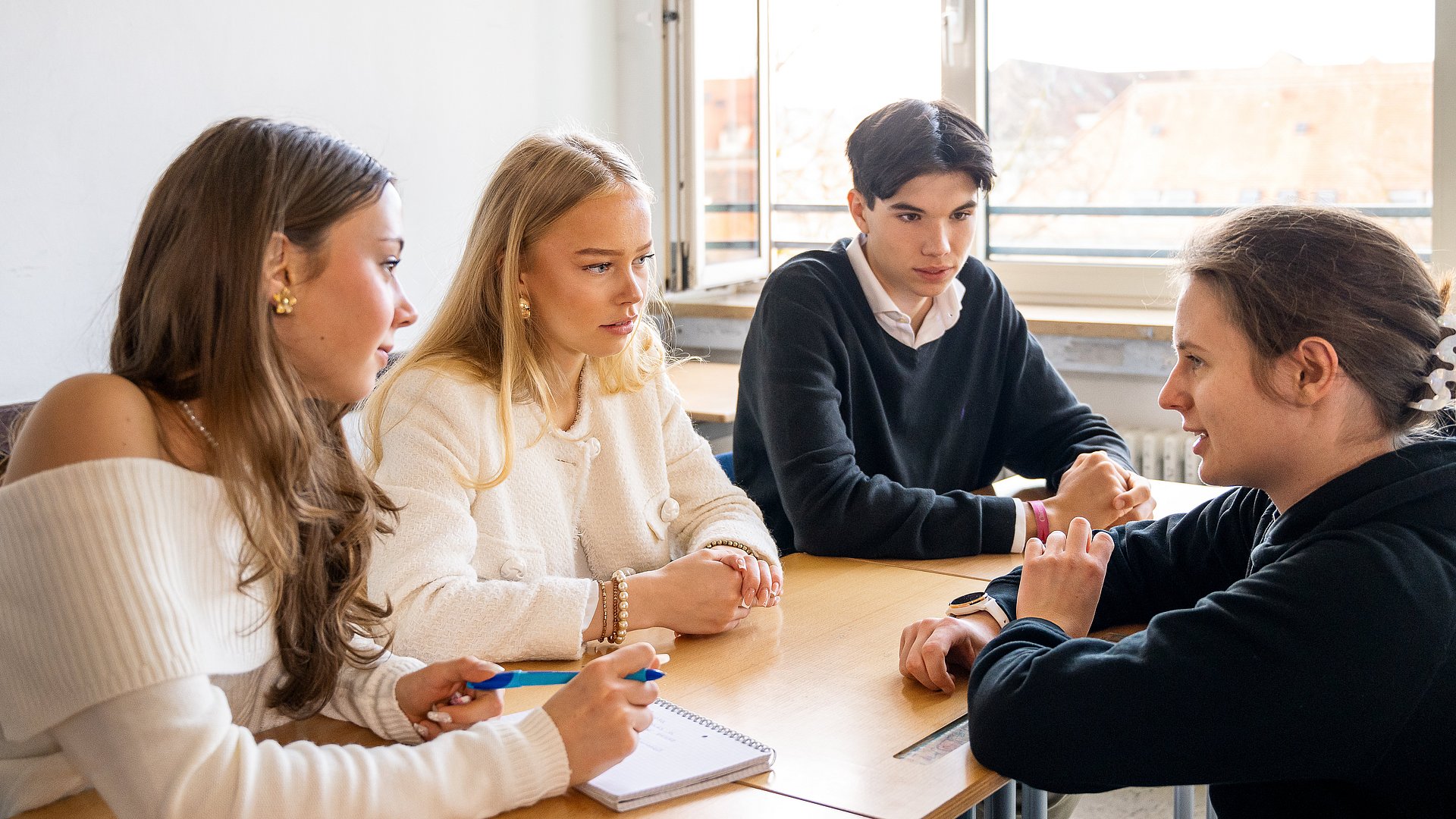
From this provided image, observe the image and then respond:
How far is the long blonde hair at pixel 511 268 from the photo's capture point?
153 centimetres

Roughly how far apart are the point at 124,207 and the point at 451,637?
69.8 inches

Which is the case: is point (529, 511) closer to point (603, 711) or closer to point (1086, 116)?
point (603, 711)

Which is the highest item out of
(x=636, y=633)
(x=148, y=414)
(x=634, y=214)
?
(x=634, y=214)

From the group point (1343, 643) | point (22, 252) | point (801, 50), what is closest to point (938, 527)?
point (1343, 643)

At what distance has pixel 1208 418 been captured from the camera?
1132mm

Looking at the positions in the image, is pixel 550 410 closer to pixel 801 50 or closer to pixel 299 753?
pixel 299 753

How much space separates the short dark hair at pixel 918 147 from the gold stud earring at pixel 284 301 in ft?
3.83

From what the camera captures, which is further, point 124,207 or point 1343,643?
point 124,207

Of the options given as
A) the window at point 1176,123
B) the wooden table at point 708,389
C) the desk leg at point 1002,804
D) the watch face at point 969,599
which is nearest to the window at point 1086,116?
the window at point 1176,123

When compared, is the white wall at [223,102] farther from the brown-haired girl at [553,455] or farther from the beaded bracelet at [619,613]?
the beaded bracelet at [619,613]

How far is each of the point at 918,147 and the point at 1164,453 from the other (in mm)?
1474

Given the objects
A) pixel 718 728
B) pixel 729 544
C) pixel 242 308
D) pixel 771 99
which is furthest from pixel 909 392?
pixel 771 99

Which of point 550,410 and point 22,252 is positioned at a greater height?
point 22,252

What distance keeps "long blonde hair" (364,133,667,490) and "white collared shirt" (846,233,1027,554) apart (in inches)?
21.3
